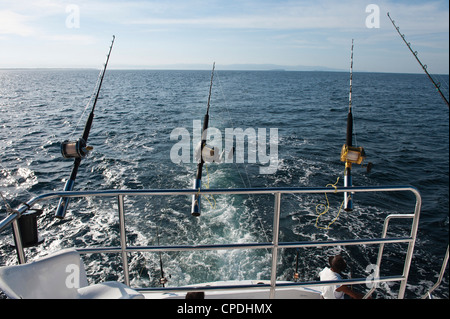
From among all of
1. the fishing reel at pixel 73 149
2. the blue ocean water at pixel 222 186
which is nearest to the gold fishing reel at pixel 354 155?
the fishing reel at pixel 73 149

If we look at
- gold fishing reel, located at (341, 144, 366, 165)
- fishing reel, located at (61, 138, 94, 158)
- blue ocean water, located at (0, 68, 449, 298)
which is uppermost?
fishing reel, located at (61, 138, 94, 158)

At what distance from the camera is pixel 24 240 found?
224cm

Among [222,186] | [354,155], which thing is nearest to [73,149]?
[354,155]

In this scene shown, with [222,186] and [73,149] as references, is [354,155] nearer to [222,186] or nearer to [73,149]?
[73,149]

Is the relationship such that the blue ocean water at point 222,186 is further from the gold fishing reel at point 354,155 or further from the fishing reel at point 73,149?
the gold fishing reel at point 354,155

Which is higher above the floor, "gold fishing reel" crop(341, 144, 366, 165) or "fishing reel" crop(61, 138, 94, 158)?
"fishing reel" crop(61, 138, 94, 158)

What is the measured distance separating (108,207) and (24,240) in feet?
24.6

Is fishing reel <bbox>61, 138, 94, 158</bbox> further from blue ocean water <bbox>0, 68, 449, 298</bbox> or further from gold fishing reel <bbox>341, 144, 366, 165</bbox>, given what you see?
blue ocean water <bbox>0, 68, 449, 298</bbox>

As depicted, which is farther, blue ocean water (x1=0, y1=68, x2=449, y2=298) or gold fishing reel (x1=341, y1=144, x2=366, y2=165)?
blue ocean water (x1=0, y1=68, x2=449, y2=298)

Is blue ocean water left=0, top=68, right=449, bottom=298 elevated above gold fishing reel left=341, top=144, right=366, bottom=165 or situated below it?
below

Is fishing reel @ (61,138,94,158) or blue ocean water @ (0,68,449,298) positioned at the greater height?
fishing reel @ (61,138,94,158)

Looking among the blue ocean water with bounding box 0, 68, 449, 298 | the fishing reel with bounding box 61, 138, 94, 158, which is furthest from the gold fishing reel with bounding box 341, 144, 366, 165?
the blue ocean water with bounding box 0, 68, 449, 298

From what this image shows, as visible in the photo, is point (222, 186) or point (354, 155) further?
point (222, 186)

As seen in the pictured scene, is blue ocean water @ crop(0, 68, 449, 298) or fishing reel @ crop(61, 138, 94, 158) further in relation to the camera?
blue ocean water @ crop(0, 68, 449, 298)
